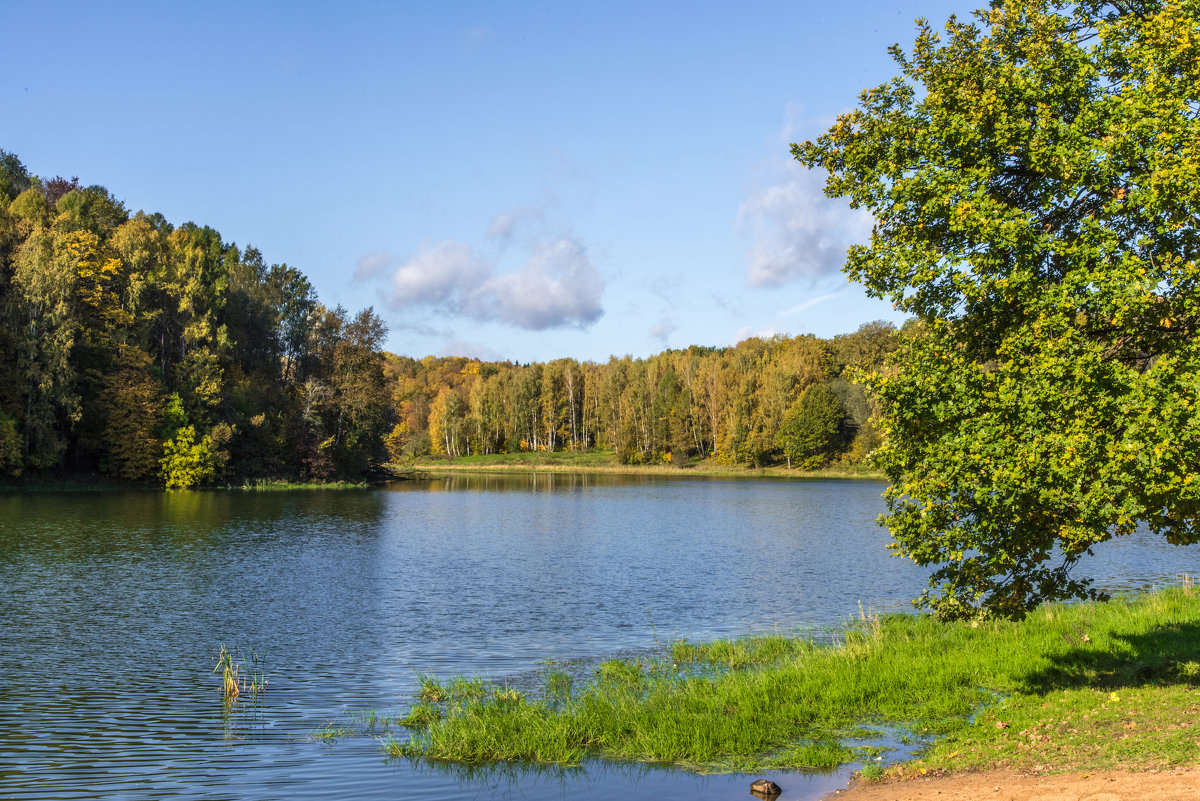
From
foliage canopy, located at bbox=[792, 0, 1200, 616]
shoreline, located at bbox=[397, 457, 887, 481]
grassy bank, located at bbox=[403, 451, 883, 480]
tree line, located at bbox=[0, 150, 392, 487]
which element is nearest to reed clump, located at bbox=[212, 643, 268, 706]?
foliage canopy, located at bbox=[792, 0, 1200, 616]

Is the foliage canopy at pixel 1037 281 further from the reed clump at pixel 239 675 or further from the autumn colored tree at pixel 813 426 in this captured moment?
the autumn colored tree at pixel 813 426

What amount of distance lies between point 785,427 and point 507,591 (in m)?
93.3

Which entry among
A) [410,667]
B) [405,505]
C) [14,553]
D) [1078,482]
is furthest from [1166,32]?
[405,505]

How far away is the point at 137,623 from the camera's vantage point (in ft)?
68.2

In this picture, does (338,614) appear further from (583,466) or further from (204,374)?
(583,466)

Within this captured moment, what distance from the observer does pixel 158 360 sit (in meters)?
74.6

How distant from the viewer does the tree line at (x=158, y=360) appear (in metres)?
60.1

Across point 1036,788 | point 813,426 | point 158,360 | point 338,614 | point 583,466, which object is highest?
point 158,360

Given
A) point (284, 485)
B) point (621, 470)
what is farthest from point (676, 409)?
point (284, 485)

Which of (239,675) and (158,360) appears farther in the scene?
(158,360)

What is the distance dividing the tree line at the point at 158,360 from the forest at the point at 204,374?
0.16 metres

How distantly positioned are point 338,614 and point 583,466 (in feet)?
370

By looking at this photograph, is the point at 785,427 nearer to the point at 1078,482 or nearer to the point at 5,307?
the point at 5,307

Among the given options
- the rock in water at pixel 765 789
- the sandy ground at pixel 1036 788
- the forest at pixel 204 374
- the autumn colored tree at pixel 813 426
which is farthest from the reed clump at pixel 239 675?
the autumn colored tree at pixel 813 426
